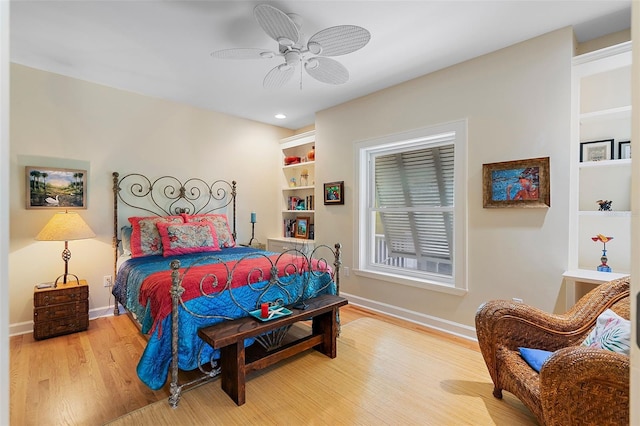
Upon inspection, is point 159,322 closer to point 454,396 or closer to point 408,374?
point 408,374

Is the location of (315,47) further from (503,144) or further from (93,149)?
(93,149)

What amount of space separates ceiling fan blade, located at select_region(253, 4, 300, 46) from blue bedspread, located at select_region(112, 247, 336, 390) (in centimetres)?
158

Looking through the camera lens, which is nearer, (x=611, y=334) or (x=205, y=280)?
(x=611, y=334)

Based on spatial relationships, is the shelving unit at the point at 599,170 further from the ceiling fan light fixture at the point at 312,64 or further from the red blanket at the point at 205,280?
the red blanket at the point at 205,280

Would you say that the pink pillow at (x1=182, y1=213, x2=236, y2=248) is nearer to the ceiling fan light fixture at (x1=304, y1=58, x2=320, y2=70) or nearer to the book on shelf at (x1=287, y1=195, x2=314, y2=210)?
the book on shelf at (x1=287, y1=195, x2=314, y2=210)

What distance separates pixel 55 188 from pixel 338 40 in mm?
3210

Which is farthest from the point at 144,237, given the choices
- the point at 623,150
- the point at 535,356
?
the point at 623,150

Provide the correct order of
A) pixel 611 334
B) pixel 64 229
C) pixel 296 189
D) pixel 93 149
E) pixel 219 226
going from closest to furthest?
1. pixel 611 334
2. pixel 64 229
3. pixel 93 149
4. pixel 219 226
5. pixel 296 189

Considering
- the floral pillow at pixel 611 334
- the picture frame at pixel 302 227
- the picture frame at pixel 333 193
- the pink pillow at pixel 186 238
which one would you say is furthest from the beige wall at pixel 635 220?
the picture frame at pixel 302 227

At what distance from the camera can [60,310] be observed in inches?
115

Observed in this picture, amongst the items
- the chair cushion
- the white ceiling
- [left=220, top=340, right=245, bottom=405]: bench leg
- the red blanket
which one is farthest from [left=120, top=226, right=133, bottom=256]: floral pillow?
the chair cushion

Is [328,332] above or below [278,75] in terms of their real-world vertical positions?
below

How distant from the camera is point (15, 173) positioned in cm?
297

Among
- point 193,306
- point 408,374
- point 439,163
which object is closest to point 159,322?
point 193,306
